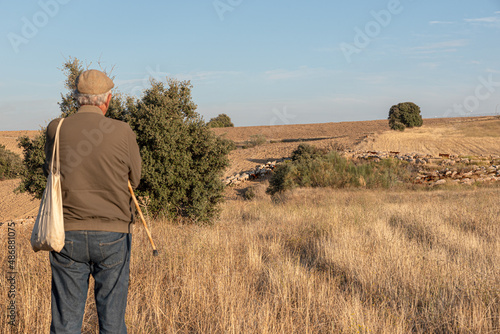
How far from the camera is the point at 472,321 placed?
3.45 m

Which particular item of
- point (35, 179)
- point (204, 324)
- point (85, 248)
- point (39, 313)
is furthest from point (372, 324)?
point (35, 179)

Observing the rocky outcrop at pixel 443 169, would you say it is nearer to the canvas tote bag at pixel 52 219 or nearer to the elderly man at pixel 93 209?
the elderly man at pixel 93 209

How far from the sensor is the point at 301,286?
4.22 meters

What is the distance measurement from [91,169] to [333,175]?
18.6 meters

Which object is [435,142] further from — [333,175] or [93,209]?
[93,209]

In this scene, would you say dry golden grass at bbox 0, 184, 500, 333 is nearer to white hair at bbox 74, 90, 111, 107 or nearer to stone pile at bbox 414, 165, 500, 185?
white hair at bbox 74, 90, 111, 107

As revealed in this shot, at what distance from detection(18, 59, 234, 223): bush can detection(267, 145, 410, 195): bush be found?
31.9ft

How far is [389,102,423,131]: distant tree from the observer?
4806cm

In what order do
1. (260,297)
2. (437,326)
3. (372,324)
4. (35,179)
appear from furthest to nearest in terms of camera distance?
1. (35,179)
2. (260,297)
3. (437,326)
4. (372,324)

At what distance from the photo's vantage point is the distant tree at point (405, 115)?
48.1m

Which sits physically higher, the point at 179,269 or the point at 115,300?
the point at 115,300

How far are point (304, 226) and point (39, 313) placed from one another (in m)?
5.08

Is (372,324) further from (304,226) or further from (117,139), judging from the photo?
(304,226)

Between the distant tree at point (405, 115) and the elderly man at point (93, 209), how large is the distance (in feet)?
162
